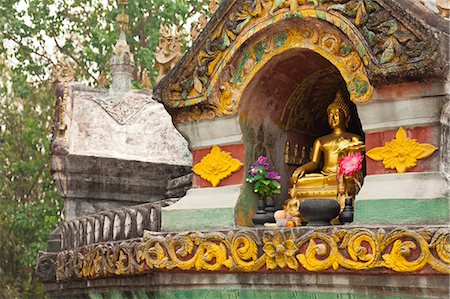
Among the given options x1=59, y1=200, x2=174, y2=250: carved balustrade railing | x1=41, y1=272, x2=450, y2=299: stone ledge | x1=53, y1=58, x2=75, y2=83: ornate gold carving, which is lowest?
x1=41, y1=272, x2=450, y2=299: stone ledge

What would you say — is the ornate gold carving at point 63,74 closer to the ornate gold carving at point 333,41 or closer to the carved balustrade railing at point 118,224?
the carved balustrade railing at point 118,224

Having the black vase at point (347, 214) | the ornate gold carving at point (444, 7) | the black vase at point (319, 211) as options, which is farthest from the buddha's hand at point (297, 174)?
the ornate gold carving at point (444, 7)

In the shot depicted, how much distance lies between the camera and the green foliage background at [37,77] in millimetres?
18750

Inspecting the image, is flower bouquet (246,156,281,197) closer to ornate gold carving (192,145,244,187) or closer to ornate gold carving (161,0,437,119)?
ornate gold carving (192,145,244,187)

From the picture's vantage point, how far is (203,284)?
716 centimetres

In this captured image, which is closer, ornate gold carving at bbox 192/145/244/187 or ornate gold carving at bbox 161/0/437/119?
ornate gold carving at bbox 161/0/437/119

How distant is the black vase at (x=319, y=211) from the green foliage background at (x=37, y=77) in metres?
12.2

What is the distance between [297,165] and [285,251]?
1965 millimetres

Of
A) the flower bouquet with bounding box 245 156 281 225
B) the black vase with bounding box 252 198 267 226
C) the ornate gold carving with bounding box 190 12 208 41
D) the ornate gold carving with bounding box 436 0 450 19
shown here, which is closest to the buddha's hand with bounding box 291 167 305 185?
the flower bouquet with bounding box 245 156 281 225

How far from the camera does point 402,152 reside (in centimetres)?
626

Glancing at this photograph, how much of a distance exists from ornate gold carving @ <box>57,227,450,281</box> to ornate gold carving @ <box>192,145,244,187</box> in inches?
27.5

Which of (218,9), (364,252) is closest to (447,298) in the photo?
(364,252)

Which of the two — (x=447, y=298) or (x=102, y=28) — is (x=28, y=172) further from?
(x=447, y=298)

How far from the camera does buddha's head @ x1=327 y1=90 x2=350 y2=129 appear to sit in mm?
7785
